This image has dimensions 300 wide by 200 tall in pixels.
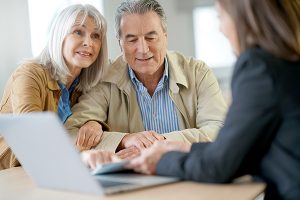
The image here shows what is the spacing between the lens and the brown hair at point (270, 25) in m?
1.00

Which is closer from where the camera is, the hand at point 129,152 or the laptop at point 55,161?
the laptop at point 55,161

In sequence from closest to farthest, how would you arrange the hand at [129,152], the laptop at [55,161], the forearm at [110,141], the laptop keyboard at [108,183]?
1. the laptop at [55,161]
2. the laptop keyboard at [108,183]
3. the hand at [129,152]
4. the forearm at [110,141]

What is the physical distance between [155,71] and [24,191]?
105 cm

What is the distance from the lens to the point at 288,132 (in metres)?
0.98

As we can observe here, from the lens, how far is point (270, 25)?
1.01m

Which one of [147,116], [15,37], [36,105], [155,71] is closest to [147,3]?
[155,71]

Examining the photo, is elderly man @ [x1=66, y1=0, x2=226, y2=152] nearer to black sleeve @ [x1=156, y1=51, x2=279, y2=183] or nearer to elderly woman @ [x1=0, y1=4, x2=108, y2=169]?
elderly woman @ [x1=0, y1=4, x2=108, y2=169]

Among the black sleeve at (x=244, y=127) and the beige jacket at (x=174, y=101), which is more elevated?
the black sleeve at (x=244, y=127)

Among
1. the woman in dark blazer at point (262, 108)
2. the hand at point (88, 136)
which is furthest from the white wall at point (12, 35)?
the woman in dark blazer at point (262, 108)

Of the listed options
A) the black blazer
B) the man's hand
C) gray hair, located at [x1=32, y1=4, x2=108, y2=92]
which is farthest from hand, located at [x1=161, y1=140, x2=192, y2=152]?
gray hair, located at [x1=32, y1=4, x2=108, y2=92]

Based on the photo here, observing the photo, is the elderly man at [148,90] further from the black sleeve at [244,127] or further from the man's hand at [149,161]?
the black sleeve at [244,127]

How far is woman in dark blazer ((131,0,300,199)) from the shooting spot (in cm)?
96

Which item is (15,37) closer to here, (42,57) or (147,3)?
(42,57)

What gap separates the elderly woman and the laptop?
829mm
